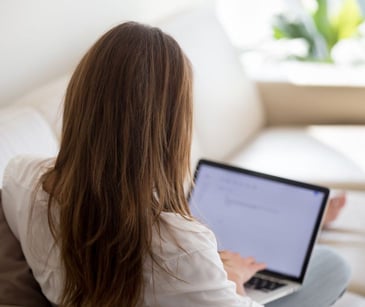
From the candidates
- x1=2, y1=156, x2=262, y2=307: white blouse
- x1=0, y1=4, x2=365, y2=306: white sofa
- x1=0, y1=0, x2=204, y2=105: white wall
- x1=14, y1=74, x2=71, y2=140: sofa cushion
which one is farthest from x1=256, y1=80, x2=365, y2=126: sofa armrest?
x1=2, y1=156, x2=262, y2=307: white blouse

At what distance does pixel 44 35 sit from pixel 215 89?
685 millimetres

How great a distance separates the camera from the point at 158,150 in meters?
1.23

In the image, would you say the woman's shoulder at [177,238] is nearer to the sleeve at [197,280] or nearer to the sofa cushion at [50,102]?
the sleeve at [197,280]

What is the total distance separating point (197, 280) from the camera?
4.03 ft

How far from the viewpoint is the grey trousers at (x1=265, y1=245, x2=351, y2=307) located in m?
1.71

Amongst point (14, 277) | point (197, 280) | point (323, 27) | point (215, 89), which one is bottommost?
point (14, 277)

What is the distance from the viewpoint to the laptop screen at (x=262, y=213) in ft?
5.87

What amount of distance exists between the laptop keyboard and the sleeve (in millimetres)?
484

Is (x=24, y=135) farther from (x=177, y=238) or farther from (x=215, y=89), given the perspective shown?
(x=215, y=89)

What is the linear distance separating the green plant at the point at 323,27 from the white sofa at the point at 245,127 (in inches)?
32.4

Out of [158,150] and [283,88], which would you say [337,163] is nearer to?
[283,88]

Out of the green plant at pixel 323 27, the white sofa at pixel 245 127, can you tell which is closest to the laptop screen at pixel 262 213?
the white sofa at pixel 245 127

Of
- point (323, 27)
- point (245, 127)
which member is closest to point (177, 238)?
point (245, 127)

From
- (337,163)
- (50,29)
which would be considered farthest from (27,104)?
(337,163)
